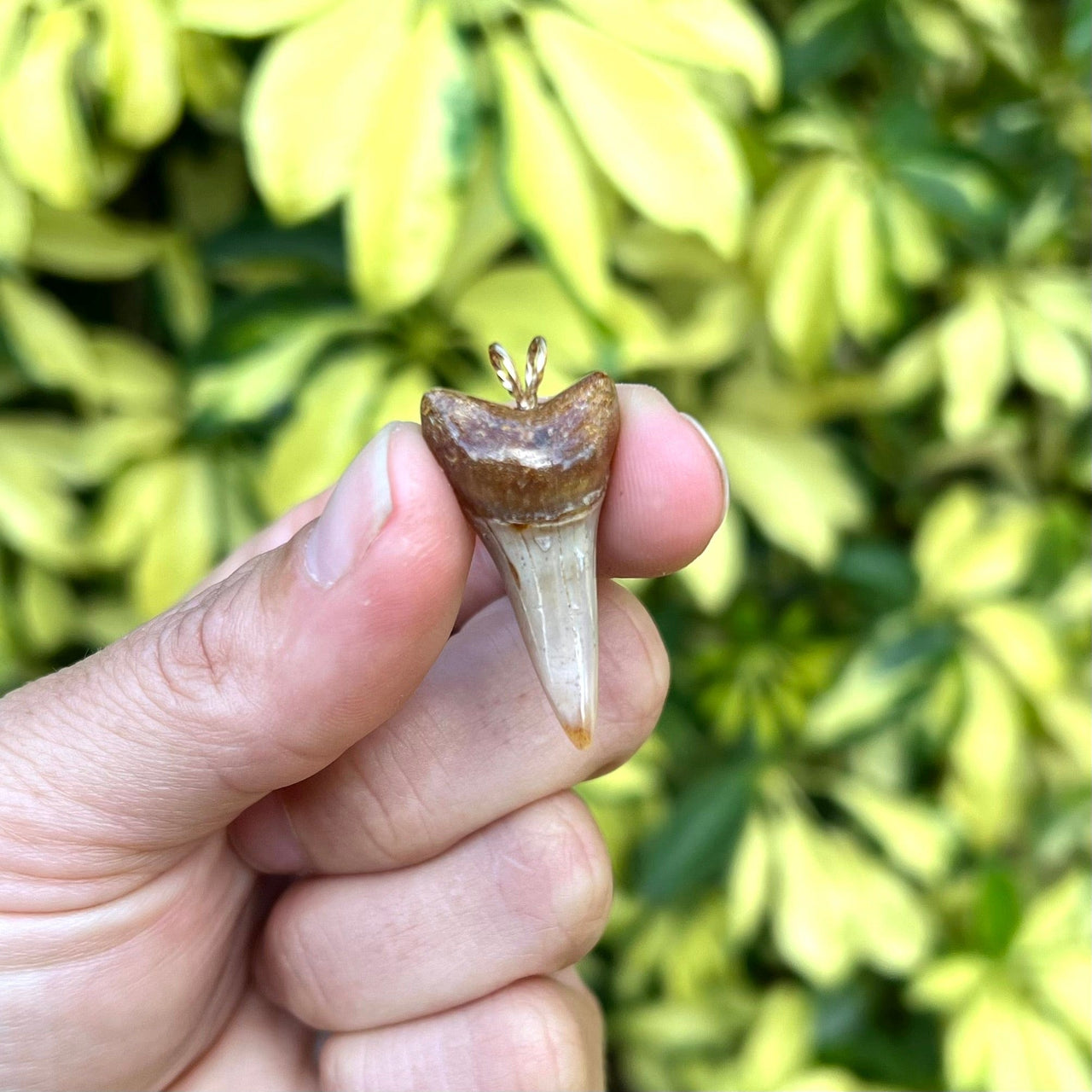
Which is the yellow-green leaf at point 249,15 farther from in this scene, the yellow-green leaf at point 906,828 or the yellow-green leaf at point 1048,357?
the yellow-green leaf at point 906,828

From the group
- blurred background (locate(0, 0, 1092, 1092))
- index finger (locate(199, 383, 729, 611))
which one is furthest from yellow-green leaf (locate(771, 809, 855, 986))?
index finger (locate(199, 383, 729, 611))

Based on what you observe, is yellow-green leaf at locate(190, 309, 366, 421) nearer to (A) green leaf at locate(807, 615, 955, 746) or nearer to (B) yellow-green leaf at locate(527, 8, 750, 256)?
(B) yellow-green leaf at locate(527, 8, 750, 256)

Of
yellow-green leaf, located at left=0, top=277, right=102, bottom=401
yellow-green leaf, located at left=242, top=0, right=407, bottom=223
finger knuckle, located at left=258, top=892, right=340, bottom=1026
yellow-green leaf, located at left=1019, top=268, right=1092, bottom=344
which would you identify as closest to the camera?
yellow-green leaf, located at left=242, top=0, right=407, bottom=223

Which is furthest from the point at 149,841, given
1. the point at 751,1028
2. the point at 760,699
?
the point at 751,1028

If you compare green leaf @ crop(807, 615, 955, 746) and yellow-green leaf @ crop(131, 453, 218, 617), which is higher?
yellow-green leaf @ crop(131, 453, 218, 617)

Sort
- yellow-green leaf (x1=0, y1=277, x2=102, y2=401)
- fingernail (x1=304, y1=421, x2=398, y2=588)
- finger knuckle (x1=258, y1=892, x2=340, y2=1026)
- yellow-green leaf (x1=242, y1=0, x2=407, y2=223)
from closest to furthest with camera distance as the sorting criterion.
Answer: fingernail (x1=304, y1=421, x2=398, y2=588), yellow-green leaf (x1=242, y1=0, x2=407, y2=223), finger knuckle (x1=258, y1=892, x2=340, y2=1026), yellow-green leaf (x1=0, y1=277, x2=102, y2=401)

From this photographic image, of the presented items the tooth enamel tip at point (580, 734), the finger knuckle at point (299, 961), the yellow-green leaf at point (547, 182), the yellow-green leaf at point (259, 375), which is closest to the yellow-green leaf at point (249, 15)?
the yellow-green leaf at point (547, 182)

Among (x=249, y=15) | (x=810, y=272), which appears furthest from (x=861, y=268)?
(x=249, y=15)
